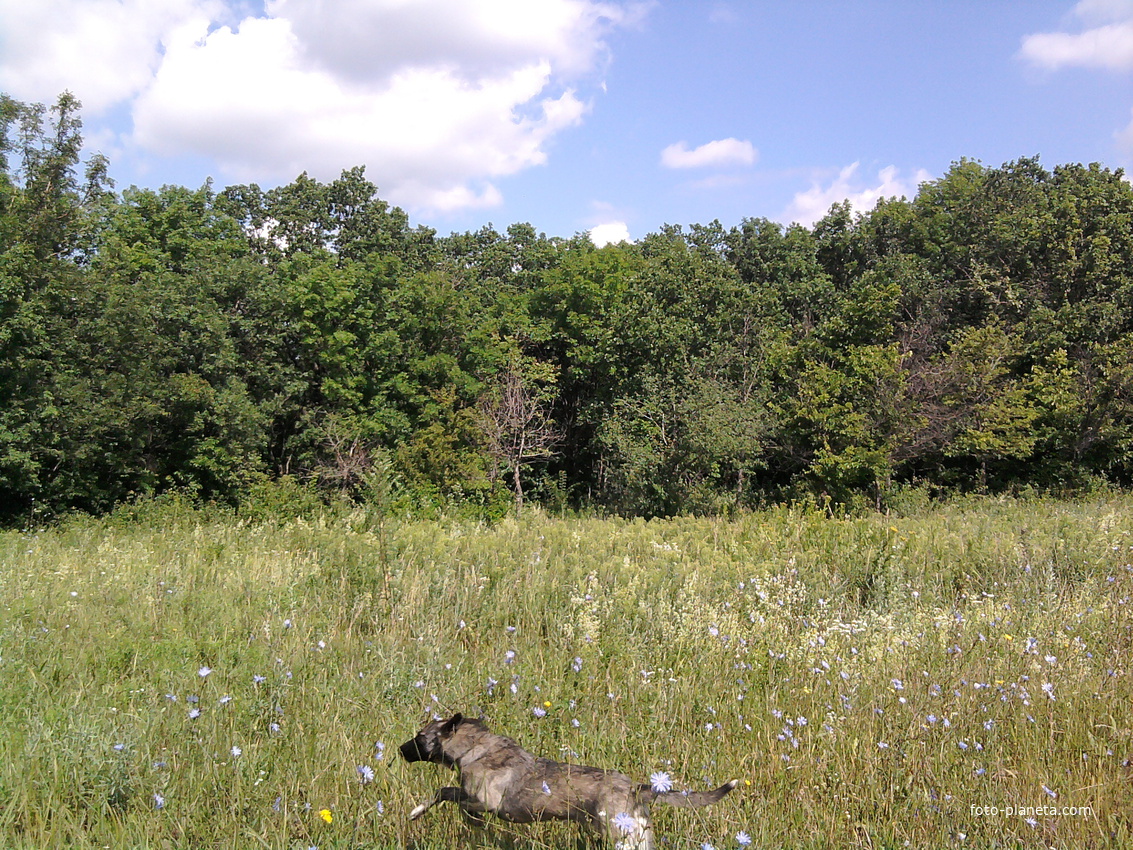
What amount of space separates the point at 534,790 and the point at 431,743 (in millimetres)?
502

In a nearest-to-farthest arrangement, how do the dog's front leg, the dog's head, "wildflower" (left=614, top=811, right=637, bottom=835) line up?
"wildflower" (left=614, top=811, right=637, bottom=835), the dog's front leg, the dog's head

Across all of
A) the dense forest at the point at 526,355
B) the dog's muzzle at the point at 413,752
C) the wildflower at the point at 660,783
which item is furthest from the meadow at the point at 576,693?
the dense forest at the point at 526,355

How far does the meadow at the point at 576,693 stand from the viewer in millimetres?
2627

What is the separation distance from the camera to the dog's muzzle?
108 inches

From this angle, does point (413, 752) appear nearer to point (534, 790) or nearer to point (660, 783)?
point (534, 790)

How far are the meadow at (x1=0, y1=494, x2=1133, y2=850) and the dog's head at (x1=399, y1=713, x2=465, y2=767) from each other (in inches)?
4.6

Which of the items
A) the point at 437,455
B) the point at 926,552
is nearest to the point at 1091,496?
the point at 926,552

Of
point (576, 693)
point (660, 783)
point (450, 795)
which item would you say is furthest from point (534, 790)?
point (576, 693)

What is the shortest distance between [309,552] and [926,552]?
18.3 feet

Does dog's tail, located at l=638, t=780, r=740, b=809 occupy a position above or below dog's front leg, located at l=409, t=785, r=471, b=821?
above

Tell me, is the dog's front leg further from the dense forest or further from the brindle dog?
the dense forest

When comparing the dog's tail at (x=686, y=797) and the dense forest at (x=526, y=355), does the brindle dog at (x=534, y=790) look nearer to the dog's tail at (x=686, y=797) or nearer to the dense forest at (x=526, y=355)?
the dog's tail at (x=686, y=797)

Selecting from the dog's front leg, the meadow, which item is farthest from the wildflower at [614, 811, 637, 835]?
the dog's front leg

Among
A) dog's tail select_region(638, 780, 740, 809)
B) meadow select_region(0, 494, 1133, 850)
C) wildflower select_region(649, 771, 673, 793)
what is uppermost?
wildflower select_region(649, 771, 673, 793)
